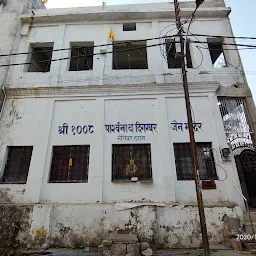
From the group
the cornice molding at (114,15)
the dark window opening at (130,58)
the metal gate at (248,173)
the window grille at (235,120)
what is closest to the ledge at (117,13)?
the cornice molding at (114,15)

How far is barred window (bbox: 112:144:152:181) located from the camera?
690cm

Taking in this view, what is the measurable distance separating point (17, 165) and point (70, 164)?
2.08 metres

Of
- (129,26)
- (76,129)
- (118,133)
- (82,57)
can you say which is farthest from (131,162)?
(129,26)

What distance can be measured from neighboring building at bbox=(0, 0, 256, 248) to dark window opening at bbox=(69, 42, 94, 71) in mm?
72

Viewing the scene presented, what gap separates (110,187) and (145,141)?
215 centimetres

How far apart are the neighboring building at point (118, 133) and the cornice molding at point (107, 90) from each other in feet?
0.14

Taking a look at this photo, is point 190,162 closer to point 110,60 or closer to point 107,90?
point 107,90

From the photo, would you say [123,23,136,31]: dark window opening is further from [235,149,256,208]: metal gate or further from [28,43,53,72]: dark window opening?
[235,149,256,208]: metal gate

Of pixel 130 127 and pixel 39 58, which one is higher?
pixel 39 58

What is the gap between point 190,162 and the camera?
7.03 metres

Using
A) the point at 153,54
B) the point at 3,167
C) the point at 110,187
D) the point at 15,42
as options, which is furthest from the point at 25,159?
the point at 153,54

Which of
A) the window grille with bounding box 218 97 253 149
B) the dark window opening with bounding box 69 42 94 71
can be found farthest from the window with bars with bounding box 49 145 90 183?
the window grille with bounding box 218 97 253 149

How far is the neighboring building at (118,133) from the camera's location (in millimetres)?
6160

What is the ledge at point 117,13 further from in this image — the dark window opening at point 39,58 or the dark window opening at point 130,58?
the dark window opening at point 130,58
